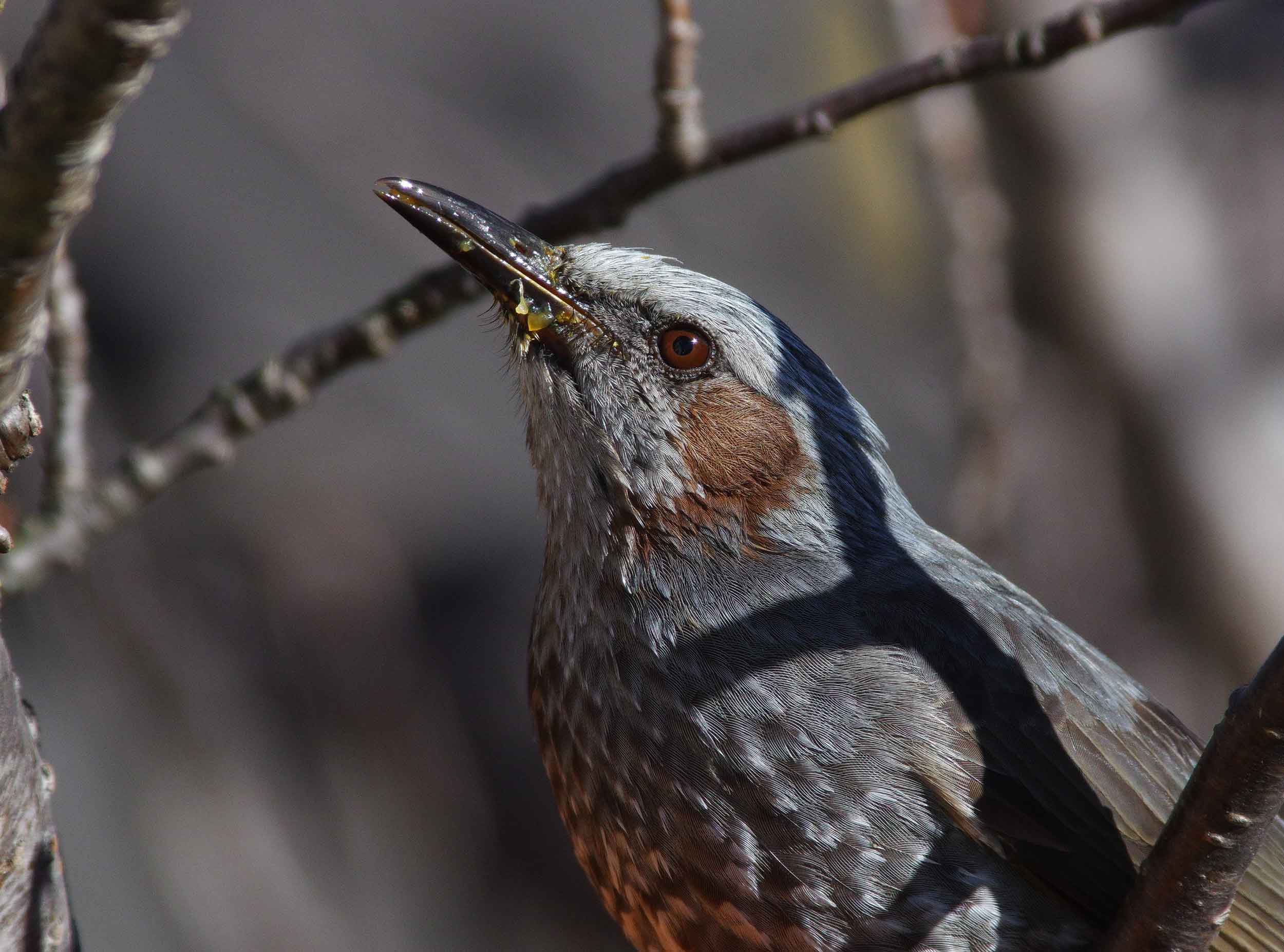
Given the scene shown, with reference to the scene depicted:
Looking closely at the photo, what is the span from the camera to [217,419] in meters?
3.56

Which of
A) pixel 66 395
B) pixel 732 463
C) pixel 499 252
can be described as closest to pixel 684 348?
pixel 732 463

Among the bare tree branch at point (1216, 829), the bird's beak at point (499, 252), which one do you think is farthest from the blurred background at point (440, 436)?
the bare tree branch at point (1216, 829)

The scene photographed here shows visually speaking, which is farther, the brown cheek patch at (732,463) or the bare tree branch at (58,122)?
the brown cheek patch at (732,463)

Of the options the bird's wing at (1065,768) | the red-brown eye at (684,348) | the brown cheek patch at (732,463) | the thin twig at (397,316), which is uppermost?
the thin twig at (397,316)

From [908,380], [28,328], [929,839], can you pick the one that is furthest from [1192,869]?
[908,380]

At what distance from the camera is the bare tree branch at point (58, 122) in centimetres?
156

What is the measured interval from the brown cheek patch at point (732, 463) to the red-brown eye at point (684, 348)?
0.06 metres

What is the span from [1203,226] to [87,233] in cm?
526

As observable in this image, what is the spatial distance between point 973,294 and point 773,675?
2704 mm

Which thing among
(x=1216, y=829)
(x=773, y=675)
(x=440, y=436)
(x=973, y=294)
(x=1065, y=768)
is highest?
(x=973, y=294)

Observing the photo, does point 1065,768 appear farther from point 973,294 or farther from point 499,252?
point 973,294

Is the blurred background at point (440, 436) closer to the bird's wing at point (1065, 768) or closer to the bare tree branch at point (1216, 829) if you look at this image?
the bird's wing at point (1065, 768)

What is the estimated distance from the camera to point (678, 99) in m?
3.18

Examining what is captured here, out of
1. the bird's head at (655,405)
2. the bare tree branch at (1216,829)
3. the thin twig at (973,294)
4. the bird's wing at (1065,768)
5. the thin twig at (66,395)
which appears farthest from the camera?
the thin twig at (973,294)
